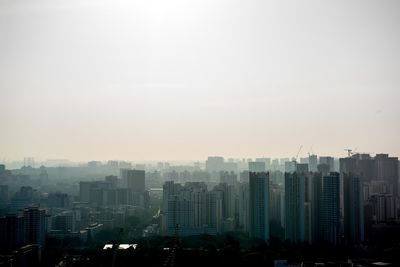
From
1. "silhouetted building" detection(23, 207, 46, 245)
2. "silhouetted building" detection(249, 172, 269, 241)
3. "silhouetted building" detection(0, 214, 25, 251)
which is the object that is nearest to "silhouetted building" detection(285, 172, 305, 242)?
"silhouetted building" detection(249, 172, 269, 241)

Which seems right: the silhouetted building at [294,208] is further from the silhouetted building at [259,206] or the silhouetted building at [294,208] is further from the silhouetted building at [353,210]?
the silhouetted building at [353,210]

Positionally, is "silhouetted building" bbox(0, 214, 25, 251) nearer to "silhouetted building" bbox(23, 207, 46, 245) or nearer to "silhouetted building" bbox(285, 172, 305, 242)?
"silhouetted building" bbox(23, 207, 46, 245)

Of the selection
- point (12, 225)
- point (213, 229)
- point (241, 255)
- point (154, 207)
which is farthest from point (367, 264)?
point (154, 207)

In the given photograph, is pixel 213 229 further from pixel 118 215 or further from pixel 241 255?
pixel 241 255

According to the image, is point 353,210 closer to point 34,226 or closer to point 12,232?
point 34,226

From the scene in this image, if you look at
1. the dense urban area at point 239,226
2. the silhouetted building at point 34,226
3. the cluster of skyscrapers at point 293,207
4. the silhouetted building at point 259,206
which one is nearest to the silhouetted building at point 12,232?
the dense urban area at point 239,226

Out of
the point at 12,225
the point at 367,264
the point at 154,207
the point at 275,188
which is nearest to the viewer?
the point at 367,264

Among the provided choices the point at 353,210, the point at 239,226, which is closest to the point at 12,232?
the point at 239,226

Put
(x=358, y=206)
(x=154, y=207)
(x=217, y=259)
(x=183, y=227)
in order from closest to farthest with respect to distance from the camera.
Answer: (x=217, y=259)
(x=358, y=206)
(x=183, y=227)
(x=154, y=207)
